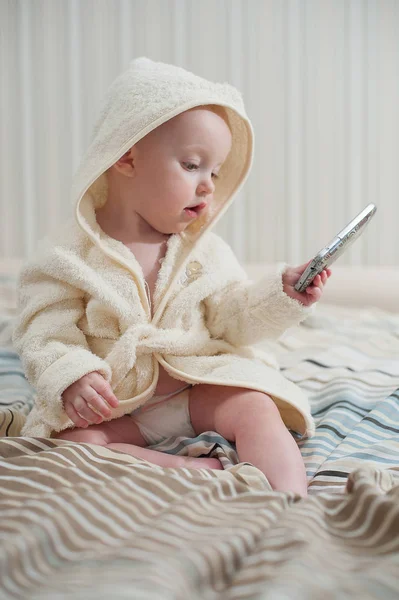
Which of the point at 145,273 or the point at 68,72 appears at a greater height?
the point at 68,72

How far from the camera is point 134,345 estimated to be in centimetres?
104

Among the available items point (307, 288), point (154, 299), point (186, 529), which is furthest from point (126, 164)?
point (186, 529)

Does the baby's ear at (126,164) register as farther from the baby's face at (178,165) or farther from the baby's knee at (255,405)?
the baby's knee at (255,405)

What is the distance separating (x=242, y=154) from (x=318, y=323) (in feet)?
2.21

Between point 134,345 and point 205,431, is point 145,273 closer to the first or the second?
point 134,345

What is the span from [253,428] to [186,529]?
1.15ft

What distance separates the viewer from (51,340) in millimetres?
1054

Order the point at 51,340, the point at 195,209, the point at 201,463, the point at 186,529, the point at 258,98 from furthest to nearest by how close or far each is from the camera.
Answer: the point at 258,98 < the point at 195,209 < the point at 51,340 < the point at 201,463 < the point at 186,529

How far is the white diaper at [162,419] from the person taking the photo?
1085mm

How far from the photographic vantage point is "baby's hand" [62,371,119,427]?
3.12 ft

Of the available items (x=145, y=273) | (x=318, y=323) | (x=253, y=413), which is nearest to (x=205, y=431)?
(x=253, y=413)

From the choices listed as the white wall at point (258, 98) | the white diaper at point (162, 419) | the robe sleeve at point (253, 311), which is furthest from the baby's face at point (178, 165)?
the white wall at point (258, 98)

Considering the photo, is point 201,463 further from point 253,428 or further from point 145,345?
point 145,345

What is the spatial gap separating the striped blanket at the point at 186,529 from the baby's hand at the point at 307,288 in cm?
24
